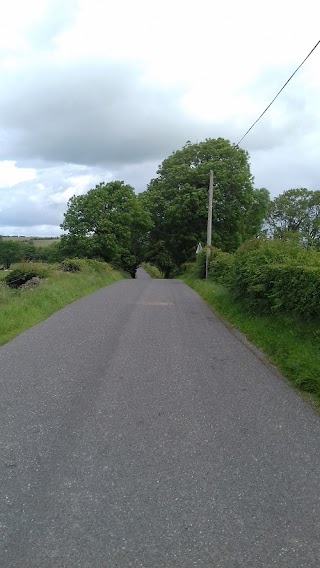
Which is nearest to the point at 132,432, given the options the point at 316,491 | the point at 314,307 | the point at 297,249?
the point at 316,491

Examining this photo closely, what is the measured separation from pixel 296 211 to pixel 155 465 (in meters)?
67.9

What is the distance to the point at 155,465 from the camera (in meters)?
4.09

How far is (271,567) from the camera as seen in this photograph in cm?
278

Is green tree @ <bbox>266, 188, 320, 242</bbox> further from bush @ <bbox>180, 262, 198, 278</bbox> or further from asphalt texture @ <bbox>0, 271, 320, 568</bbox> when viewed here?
asphalt texture @ <bbox>0, 271, 320, 568</bbox>

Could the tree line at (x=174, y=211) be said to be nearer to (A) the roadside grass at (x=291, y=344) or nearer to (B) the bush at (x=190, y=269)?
(B) the bush at (x=190, y=269)

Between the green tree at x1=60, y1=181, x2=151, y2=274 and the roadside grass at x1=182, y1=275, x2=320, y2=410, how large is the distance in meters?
33.6

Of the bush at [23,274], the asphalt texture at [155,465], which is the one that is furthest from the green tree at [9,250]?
the asphalt texture at [155,465]

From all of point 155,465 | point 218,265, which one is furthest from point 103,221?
point 155,465

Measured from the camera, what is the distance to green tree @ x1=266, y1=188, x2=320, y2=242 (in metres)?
66.2

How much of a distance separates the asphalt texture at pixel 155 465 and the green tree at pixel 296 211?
62.2 meters

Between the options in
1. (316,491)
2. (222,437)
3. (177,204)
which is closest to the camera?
(316,491)

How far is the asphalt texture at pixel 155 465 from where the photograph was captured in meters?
2.98

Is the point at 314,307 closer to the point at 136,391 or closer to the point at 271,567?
the point at 136,391

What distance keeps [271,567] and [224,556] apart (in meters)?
0.28
